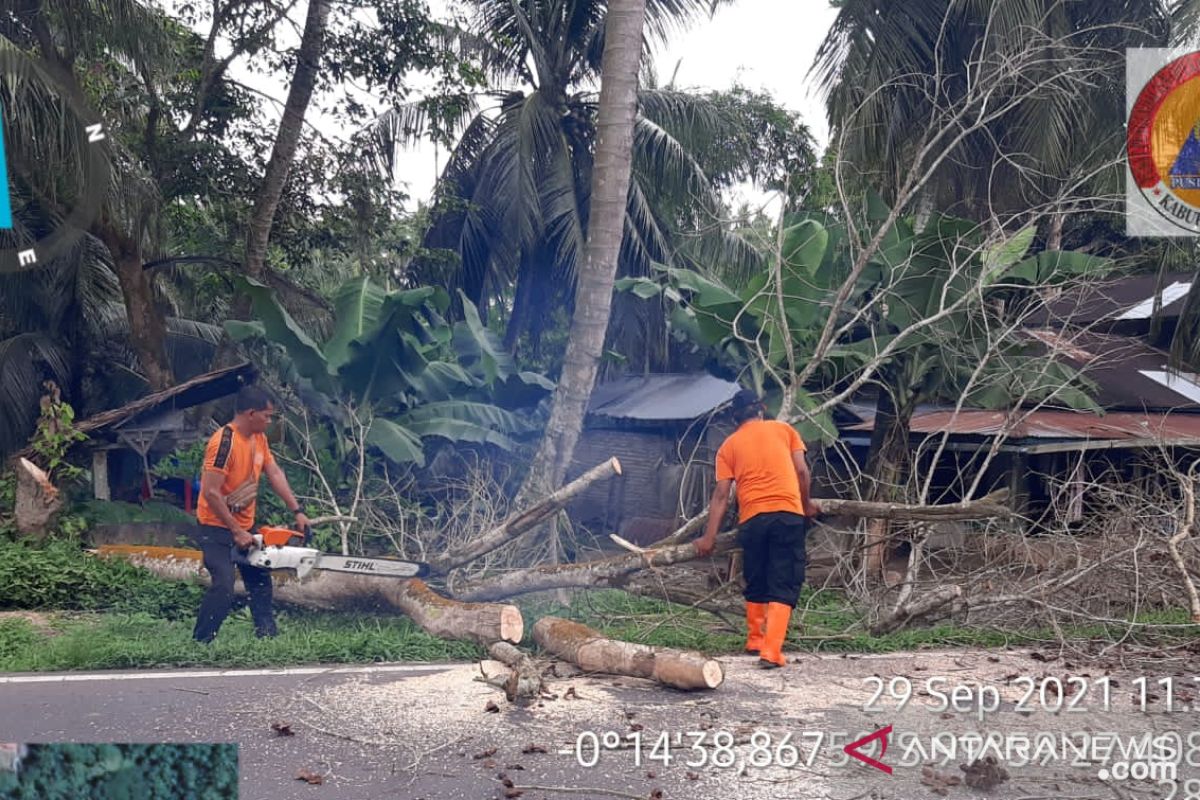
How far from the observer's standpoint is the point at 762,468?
6.65 metres

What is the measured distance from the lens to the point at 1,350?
1394 cm

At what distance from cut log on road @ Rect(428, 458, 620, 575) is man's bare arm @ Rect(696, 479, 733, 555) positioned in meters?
1.05

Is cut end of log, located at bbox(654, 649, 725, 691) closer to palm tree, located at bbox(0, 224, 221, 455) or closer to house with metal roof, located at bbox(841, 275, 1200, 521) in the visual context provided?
house with metal roof, located at bbox(841, 275, 1200, 521)

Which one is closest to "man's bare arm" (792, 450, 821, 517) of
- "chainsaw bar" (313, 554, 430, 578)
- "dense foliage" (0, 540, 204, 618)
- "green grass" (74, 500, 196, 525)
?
"chainsaw bar" (313, 554, 430, 578)

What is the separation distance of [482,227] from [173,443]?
5500 millimetres

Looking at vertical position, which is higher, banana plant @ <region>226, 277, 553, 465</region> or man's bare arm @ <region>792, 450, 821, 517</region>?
banana plant @ <region>226, 277, 553, 465</region>

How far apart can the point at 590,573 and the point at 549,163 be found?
9.49 metres

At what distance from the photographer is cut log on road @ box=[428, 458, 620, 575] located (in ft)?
25.2

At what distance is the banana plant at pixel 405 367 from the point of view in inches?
430

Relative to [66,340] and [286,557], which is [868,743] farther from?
[66,340]

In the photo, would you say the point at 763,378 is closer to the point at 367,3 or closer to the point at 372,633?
the point at 372,633

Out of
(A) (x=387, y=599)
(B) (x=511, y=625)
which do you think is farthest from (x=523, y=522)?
(B) (x=511, y=625)

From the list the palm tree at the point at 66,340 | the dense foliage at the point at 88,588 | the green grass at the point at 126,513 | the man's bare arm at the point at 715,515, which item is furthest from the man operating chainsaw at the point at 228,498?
the palm tree at the point at 66,340

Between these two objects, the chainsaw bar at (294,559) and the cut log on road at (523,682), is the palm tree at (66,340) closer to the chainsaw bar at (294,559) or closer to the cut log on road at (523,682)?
the chainsaw bar at (294,559)
